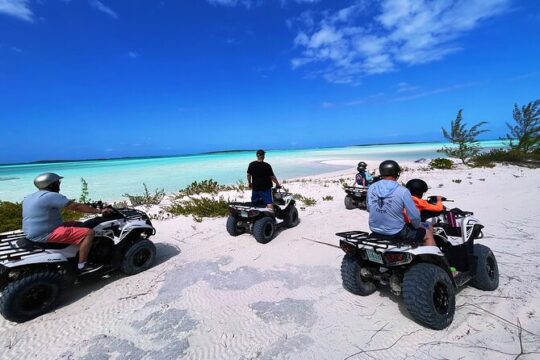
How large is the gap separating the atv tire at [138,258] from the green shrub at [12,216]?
4.46 metres

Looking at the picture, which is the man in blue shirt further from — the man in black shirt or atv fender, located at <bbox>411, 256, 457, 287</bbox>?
the man in black shirt

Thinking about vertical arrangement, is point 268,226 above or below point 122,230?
below

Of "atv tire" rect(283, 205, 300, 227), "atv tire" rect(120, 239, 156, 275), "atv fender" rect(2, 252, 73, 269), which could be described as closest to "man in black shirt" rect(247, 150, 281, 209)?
"atv tire" rect(283, 205, 300, 227)

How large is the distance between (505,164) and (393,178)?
66.4 feet

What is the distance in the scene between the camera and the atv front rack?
304 cm

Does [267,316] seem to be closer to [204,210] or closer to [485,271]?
[485,271]

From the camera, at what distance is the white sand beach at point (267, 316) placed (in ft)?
9.15

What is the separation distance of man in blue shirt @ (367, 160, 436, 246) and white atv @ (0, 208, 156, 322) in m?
3.59

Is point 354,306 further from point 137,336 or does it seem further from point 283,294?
point 137,336

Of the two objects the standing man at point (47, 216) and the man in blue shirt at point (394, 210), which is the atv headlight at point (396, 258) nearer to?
the man in blue shirt at point (394, 210)

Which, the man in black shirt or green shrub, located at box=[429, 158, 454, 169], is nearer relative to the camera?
the man in black shirt

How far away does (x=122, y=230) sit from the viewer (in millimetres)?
4523

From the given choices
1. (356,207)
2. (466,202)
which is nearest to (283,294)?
(356,207)

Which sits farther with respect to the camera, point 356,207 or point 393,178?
point 356,207
